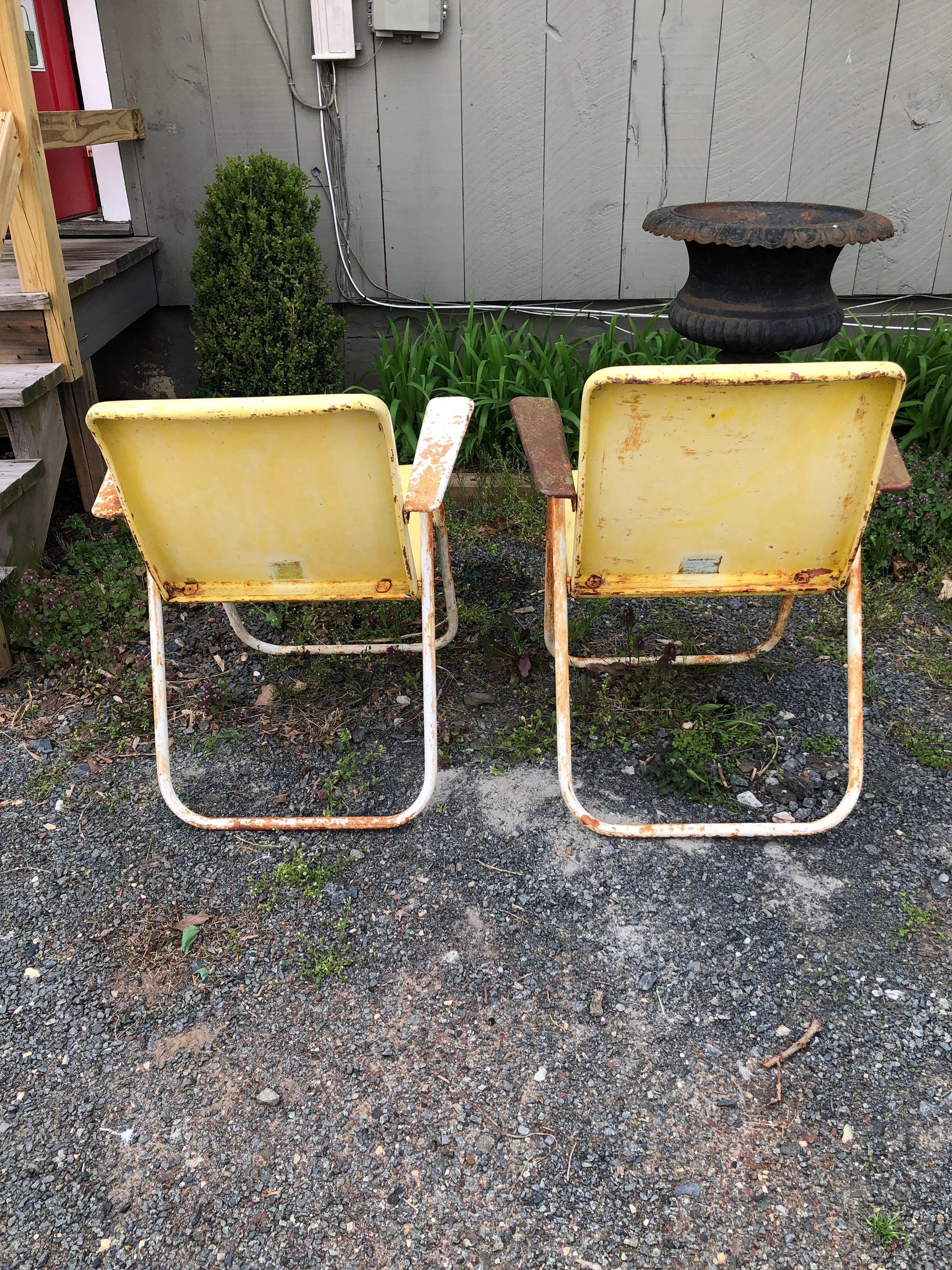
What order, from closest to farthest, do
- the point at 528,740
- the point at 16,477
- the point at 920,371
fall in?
the point at 528,740 < the point at 16,477 < the point at 920,371

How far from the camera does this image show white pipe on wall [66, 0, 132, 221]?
386 cm

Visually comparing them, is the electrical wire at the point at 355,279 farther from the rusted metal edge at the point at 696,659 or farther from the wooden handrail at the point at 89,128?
the rusted metal edge at the point at 696,659

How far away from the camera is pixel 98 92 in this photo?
399 centimetres

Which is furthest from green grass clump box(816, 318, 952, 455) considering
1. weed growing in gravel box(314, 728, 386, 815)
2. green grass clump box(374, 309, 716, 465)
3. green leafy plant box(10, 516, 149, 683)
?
green leafy plant box(10, 516, 149, 683)

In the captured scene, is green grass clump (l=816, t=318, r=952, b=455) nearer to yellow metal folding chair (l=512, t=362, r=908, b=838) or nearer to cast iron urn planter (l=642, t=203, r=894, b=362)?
cast iron urn planter (l=642, t=203, r=894, b=362)

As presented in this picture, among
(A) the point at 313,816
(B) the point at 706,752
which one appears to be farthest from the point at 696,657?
(A) the point at 313,816

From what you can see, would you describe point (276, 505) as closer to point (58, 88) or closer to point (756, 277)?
point (756, 277)

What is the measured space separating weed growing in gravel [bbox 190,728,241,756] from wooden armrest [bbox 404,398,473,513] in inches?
38.1

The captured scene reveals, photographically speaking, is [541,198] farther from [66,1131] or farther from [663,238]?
[66,1131]

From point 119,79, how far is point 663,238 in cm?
236

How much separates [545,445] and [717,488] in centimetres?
38

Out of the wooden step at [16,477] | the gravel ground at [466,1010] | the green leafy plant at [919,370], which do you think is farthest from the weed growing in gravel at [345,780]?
the green leafy plant at [919,370]

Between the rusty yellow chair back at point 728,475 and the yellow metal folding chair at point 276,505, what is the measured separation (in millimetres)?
367

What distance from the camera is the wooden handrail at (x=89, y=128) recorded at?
3.26 meters
